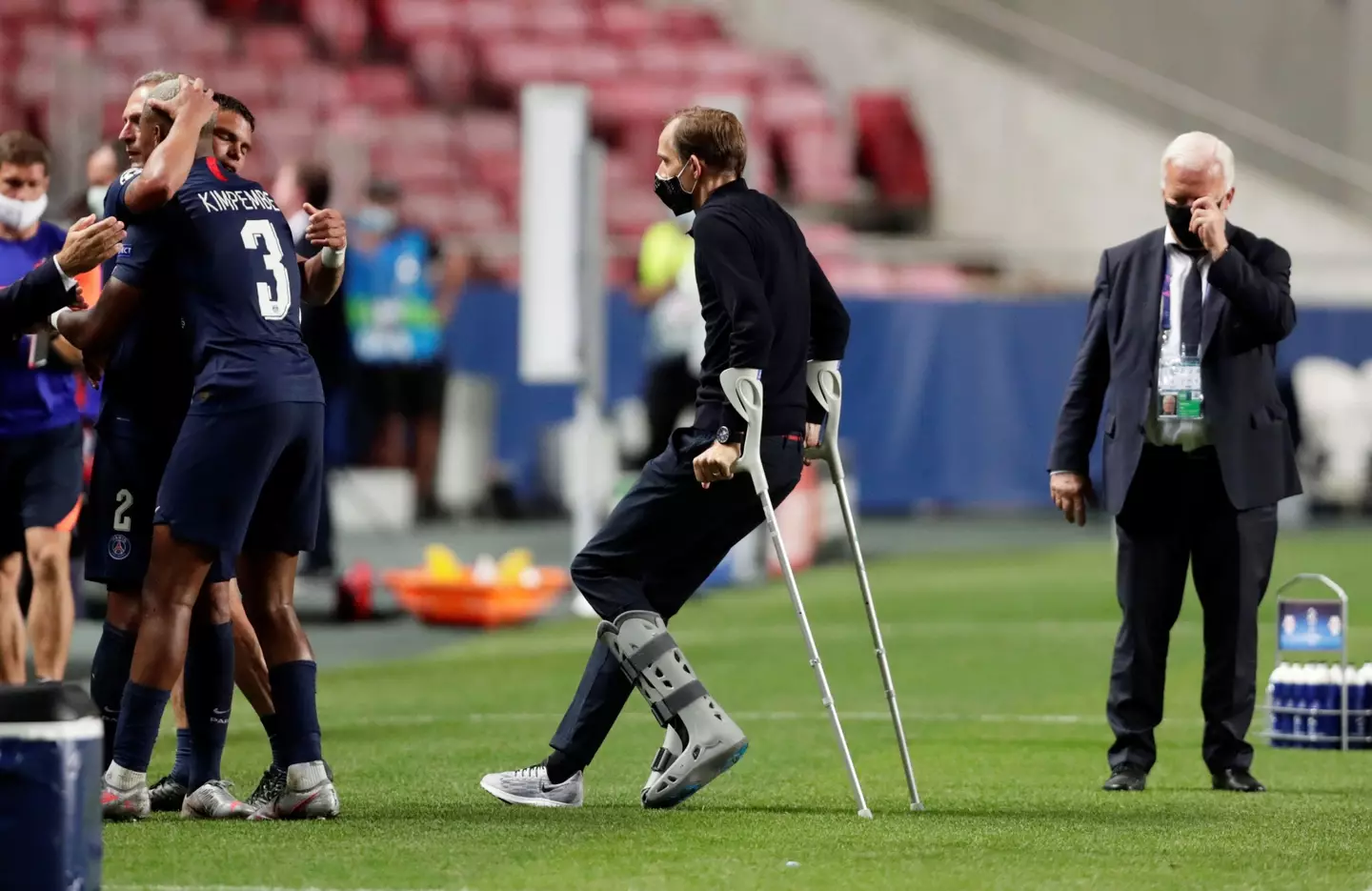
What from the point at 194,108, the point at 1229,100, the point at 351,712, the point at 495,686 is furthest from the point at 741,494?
the point at 1229,100

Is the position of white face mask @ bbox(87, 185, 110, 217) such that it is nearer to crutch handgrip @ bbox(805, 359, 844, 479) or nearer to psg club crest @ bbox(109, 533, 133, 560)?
psg club crest @ bbox(109, 533, 133, 560)

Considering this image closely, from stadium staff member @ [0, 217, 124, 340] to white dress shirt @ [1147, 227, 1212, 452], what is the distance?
3.25m

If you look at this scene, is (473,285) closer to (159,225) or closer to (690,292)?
(690,292)

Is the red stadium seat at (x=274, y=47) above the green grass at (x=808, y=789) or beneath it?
above

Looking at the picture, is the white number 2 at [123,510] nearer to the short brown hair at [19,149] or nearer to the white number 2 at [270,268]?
the white number 2 at [270,268]

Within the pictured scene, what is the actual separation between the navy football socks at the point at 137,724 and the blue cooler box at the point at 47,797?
132 centimetres

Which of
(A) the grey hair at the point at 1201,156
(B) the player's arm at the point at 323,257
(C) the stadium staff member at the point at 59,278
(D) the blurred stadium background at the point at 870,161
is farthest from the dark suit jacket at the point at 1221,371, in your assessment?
(D) the blurred stadium background at the point at 870,161

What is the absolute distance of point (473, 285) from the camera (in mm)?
21188

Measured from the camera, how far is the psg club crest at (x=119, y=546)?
7008 millimetres

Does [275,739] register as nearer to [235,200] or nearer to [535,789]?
[535,789]

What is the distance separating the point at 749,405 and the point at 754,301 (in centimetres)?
29

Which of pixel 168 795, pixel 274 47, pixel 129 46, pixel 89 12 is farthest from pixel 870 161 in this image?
pixel 168 795

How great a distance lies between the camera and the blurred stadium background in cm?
2077

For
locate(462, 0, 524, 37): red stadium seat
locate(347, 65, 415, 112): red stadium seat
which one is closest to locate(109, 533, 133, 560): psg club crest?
locate(347, 65, 415, 112): red stadium seat
